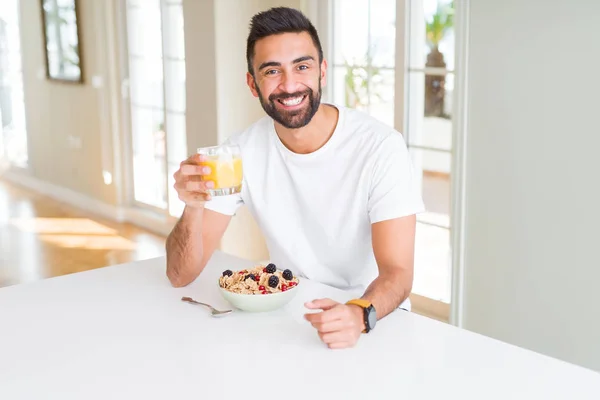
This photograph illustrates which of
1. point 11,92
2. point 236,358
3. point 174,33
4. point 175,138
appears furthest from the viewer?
point 11,92

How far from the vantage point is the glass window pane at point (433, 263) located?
3752 millimetres

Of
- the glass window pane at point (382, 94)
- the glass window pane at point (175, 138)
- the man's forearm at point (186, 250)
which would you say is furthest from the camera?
the glass window pane at point (175, 138)

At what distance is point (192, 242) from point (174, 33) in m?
3.55

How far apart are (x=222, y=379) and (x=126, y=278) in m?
0.70

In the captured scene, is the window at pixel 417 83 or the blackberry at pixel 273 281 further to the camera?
the window at pixel 417 83

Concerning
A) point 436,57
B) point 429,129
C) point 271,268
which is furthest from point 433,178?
point 271,268

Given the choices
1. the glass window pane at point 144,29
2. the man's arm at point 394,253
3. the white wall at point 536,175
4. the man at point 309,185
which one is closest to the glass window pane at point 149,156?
the glass window pane at point 144,29

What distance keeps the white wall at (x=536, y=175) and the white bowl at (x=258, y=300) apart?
1.52 meters

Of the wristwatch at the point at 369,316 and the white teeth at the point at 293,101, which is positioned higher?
the white teeth at the point at 293,101

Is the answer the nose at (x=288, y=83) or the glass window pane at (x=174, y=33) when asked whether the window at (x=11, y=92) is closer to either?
the glass window pane at (x=174, y=33)

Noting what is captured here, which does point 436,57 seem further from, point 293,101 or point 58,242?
point 58,242

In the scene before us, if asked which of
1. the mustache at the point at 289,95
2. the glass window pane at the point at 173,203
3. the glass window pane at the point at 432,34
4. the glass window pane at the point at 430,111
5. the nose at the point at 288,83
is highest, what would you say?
the glass window pane at the point at 432,34

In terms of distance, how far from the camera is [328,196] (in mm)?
2139

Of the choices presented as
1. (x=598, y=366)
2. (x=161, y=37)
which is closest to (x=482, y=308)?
(x=598, y=366)
